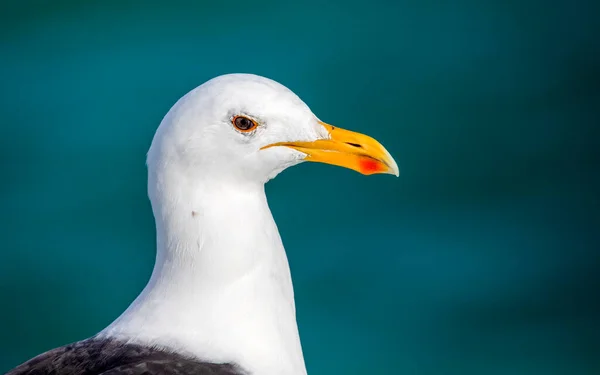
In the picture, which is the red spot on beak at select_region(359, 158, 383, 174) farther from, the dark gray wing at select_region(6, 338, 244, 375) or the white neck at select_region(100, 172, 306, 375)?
the dark gray wing at select_region(6, 338, 244, 375)

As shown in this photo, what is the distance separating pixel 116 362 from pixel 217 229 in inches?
15.0

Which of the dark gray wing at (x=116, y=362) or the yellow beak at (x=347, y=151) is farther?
the yellow beak at (x=347, y=151)

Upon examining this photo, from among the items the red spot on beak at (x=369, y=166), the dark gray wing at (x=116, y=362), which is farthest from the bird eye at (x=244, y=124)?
the dark gray wing at (x=116, y=362)

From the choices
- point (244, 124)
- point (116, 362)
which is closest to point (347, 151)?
point (244, 124)

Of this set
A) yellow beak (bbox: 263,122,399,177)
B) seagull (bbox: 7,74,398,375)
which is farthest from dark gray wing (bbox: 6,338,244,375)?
yellow beak (bbox: 263,122,399,177)

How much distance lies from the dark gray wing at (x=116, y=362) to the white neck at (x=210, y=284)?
0.03 metres

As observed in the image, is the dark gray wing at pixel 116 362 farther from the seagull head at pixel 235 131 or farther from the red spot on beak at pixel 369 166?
the red spot on beak at pixel 369 166

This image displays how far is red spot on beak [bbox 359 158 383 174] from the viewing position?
257 centimetres

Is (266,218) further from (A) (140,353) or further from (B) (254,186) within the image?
(A) (140,353)

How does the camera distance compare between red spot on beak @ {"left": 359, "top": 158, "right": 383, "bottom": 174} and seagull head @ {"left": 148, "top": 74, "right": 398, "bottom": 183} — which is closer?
seagull head @ {"left": 148, "top": 74, "right": 398, "bottom": 183}

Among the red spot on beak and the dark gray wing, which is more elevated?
the red spot on beak

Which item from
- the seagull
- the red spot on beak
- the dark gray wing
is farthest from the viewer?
the red spot on beak

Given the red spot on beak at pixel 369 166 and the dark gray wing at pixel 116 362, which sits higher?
the red spot on beak at pixel 369 166

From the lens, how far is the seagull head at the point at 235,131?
243 centimetres
